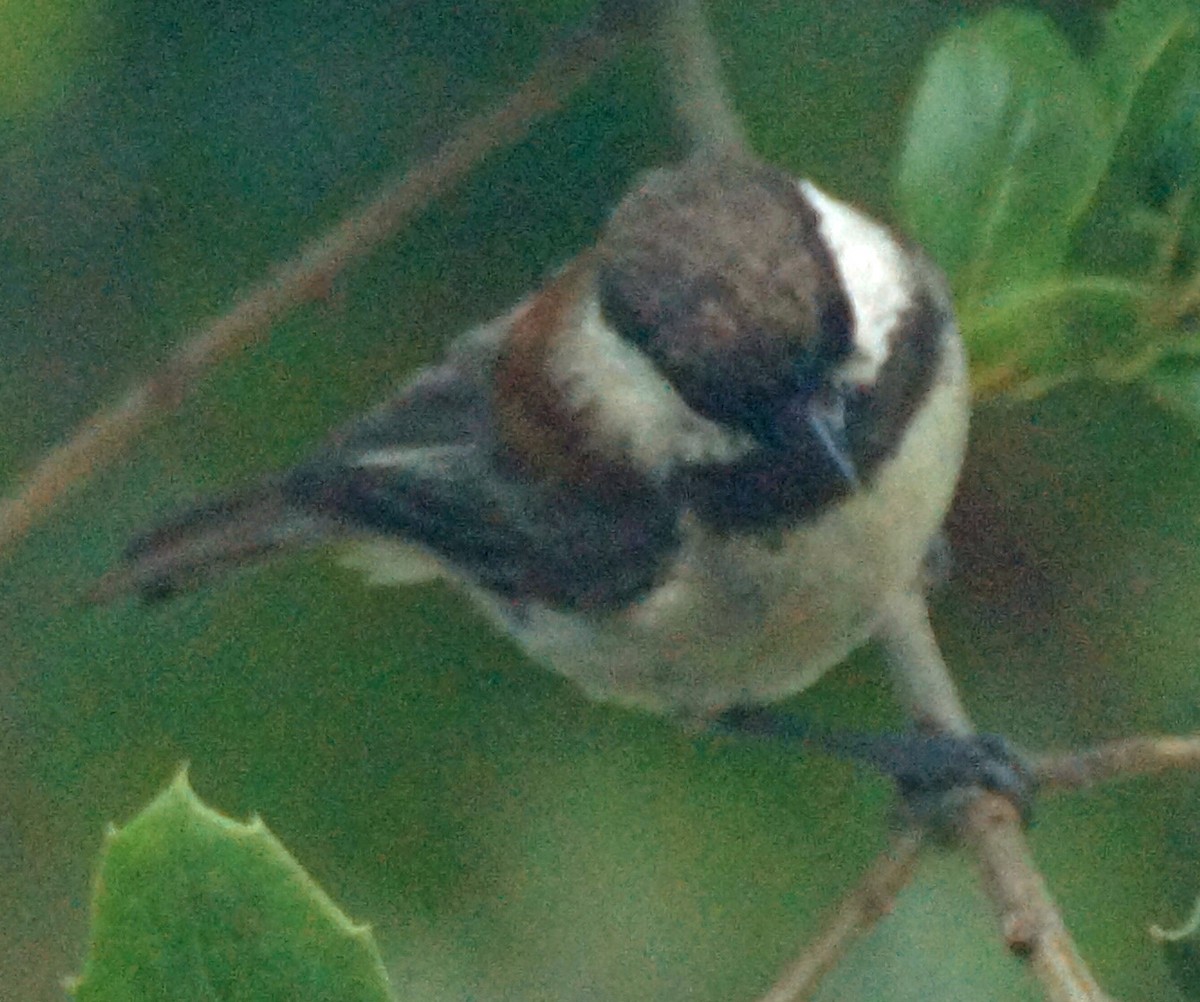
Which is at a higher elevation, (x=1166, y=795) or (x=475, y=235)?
(x=475, y=235)

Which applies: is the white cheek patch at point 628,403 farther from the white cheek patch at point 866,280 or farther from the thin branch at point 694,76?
the thin branch at point 694,76

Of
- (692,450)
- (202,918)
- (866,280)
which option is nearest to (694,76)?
(866,280)

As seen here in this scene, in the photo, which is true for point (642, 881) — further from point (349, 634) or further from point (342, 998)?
point (342, 998)

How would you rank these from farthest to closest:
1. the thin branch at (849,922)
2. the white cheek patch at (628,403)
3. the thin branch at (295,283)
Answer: the thin branch at (295,283), the white cheek patch at (628,403), the thin branch at (849,922)

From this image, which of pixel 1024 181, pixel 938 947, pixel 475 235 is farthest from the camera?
pixel 475 235

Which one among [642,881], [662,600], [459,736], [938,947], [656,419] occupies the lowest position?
[938,947]

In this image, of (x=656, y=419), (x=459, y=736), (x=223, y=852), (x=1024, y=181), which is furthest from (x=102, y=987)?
(x=459, y=736)

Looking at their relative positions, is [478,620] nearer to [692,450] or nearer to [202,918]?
[692,450]

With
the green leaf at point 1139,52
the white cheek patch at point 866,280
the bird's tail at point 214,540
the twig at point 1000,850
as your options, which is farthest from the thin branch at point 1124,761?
the bird's tail at point 214,540
